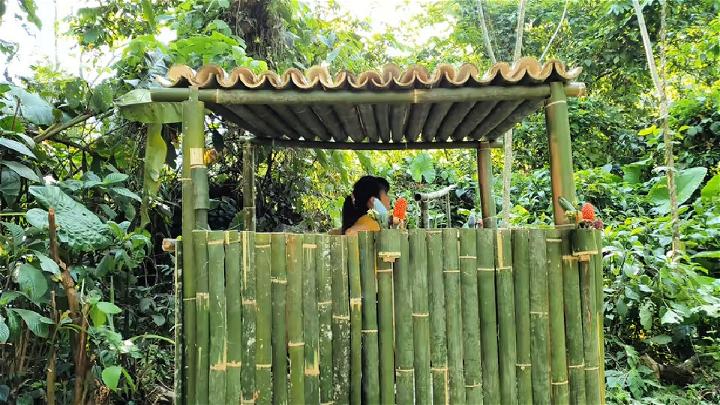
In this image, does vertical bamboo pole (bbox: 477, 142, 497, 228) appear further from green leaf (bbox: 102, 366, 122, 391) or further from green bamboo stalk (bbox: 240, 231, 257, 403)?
green leaf (bbox: 102, 366, 122, 391)

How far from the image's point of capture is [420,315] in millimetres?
3051

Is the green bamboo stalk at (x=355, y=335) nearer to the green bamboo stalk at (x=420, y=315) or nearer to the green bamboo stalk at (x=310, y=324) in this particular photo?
the green bamboo stalk at (x=310, y=324)

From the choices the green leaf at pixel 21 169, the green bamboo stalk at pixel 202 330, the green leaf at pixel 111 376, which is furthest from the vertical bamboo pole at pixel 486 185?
the green leaf at pixel 21 169

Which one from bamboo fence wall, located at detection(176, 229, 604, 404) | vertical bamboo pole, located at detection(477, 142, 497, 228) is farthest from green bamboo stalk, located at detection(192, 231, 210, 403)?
vertical bamboo pole, located at detection(477, 142, 497, 228)

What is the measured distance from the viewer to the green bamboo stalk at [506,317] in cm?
308

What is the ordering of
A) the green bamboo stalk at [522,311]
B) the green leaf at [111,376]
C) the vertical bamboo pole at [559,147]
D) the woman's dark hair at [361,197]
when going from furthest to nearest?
1. the woman's dark hair at [361,197]
2. the green leaf at [111,376]
3. the vertical bamboo pole at [559,147]
4. the green bamboo stalk at [522,311]

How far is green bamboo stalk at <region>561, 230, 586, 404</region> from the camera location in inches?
123

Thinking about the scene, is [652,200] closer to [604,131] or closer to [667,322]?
[604,131]

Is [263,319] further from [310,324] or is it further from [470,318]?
[470,318]

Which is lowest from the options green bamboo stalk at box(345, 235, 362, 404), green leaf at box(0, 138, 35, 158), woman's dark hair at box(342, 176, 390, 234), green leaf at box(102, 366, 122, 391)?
green leaf at box(102, 366, 122, 391)

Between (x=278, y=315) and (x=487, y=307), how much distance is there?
117 cm

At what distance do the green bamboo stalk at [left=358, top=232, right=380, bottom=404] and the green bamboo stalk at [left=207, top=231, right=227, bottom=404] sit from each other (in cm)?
76

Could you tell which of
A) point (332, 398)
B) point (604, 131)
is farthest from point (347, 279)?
point (604, 131)

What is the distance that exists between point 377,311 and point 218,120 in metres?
3.83
